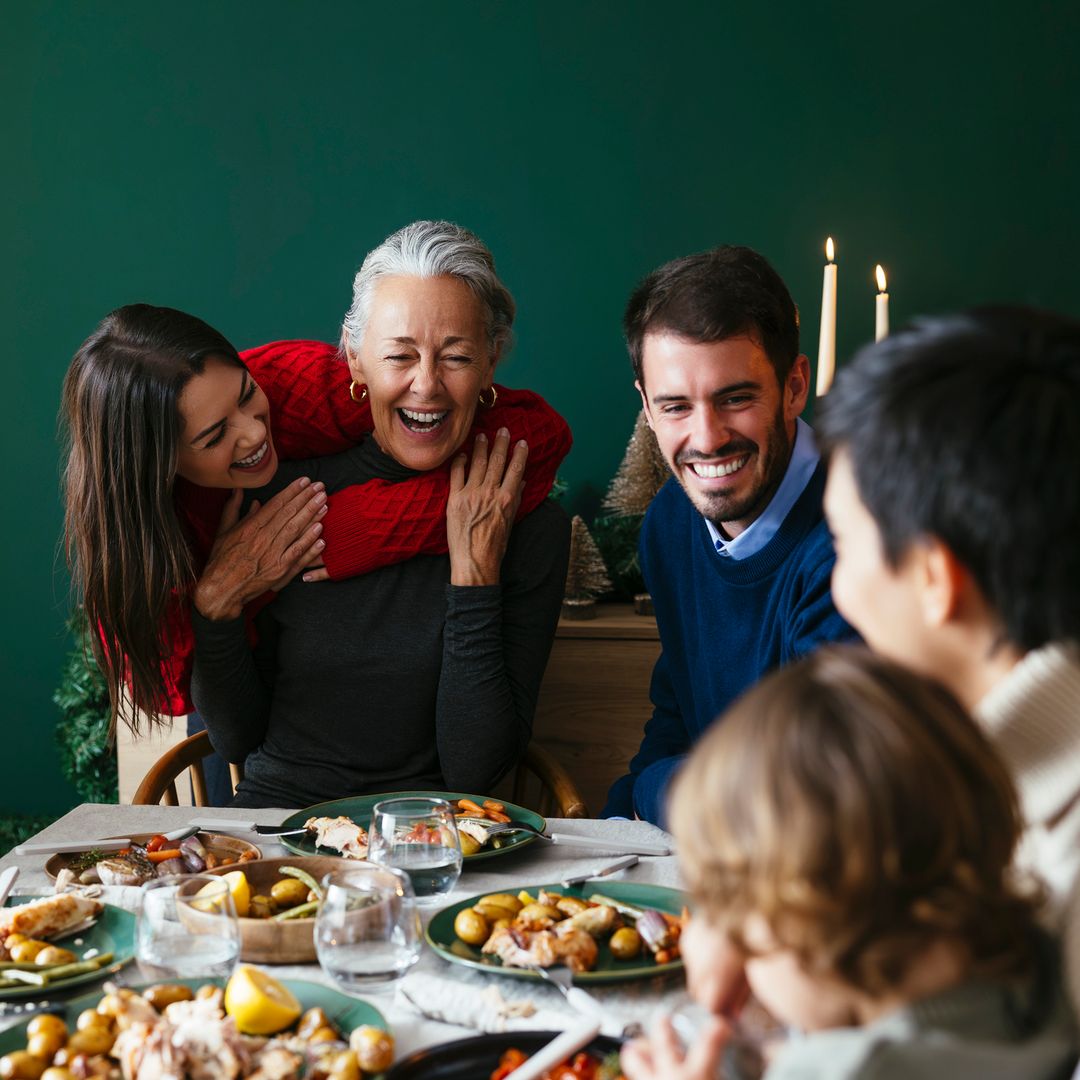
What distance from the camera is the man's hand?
76 cm

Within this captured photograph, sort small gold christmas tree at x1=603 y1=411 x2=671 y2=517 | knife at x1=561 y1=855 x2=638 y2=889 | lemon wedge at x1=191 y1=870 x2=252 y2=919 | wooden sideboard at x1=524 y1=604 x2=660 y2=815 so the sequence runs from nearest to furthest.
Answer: lemon wedge at x1=191 y1=870 x2=252 y2=919 → knife at x1=561 y1=855 x2=638 y2=889 → wooden sideboard at x1=524 y1=604 x2=660 y2=815 → small gold christmas tree at x1=603 y1=411 x2=671 y2=517

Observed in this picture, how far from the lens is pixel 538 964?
1.09m

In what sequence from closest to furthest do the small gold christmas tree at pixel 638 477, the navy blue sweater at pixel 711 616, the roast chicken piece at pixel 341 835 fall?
the roast chicken piece at pixel 341 835, the navy blue sweater at pixel 711 616, the small gold christmas tree at pixel 638 477

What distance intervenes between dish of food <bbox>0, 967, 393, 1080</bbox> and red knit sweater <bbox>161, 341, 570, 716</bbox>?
3.40 feet

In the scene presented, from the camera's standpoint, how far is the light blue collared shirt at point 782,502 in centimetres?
182

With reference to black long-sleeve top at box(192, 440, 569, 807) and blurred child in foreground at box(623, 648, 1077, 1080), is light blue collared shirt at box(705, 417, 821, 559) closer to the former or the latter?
black long-sleeve top at box(192, 440, 569, 807)

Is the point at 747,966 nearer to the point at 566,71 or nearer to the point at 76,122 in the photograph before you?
the point at 566,71

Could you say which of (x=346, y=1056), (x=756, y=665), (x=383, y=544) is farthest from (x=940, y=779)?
(x=383, y=544)

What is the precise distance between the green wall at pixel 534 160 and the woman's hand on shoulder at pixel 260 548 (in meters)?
1.47

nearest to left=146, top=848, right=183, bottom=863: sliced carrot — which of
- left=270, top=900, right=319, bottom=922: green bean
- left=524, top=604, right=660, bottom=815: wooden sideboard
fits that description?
left=270, top=900, right=319, bottom=922: green bean

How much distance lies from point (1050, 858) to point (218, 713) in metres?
1.52

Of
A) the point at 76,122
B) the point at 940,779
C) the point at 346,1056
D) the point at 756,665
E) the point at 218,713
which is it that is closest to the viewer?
the point at 940,779

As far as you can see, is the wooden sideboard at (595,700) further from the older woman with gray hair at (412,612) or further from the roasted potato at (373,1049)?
the roasted potato at (373,1049)

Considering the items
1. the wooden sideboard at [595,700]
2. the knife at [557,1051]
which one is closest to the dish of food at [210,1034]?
the knife at [557,1051]
